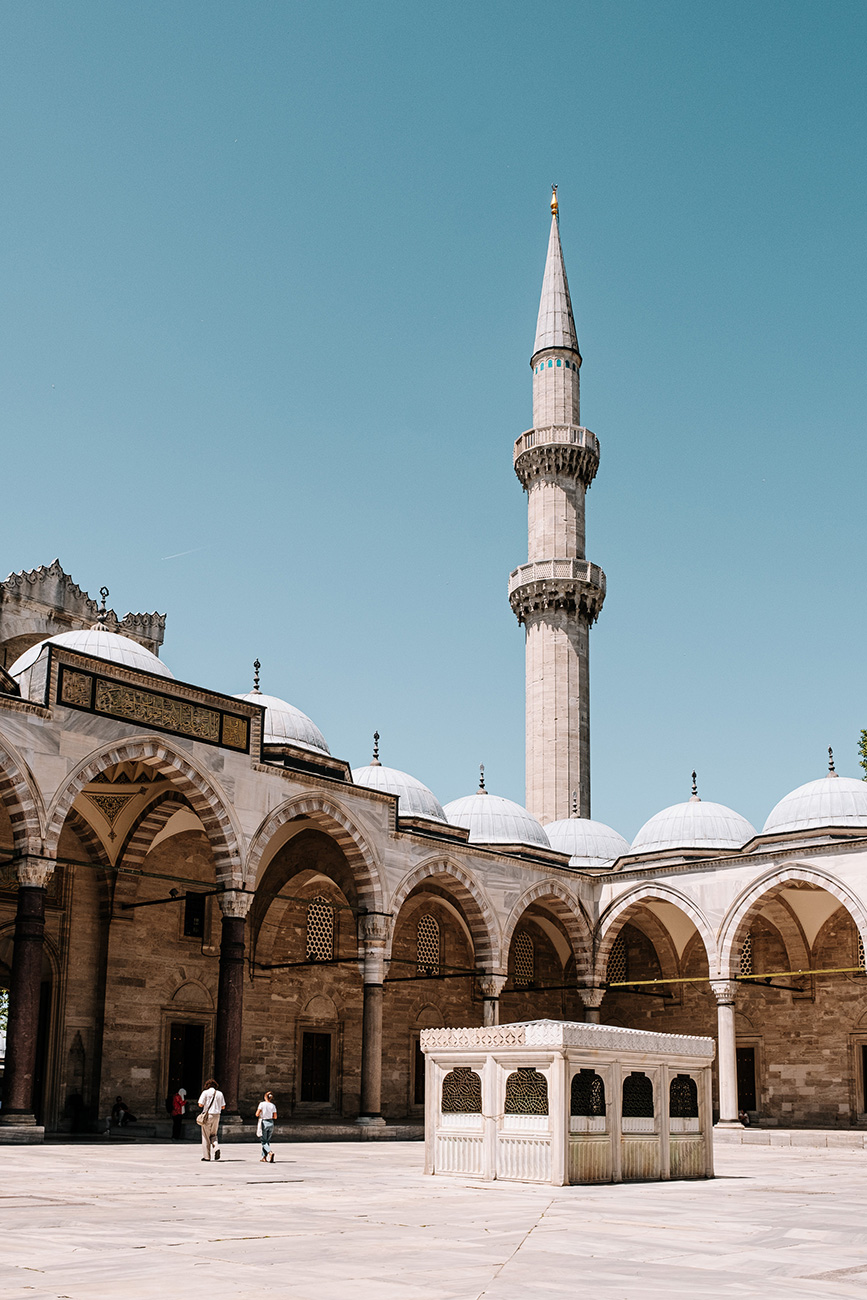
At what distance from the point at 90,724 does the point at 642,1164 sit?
828 cm

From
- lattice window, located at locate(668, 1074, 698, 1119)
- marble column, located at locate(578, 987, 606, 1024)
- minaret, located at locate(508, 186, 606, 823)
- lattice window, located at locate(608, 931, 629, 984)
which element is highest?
minaret, located at locate(508, 186, 606, 823)

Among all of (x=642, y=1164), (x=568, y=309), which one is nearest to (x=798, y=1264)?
(x=642, y=1164)

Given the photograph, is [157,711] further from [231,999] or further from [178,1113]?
[178,1113]

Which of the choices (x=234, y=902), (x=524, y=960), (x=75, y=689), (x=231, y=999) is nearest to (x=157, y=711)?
(x=75, y=689)

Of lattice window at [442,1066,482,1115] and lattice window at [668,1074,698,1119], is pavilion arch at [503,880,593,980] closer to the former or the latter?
lattice window at [668,1074,698,1119]

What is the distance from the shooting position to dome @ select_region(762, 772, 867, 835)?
24.4 meters

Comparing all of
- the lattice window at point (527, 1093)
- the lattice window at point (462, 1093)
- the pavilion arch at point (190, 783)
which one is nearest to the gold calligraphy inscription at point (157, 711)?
the pavilion arch at point (190, 783)

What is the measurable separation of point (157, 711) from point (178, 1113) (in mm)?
5012

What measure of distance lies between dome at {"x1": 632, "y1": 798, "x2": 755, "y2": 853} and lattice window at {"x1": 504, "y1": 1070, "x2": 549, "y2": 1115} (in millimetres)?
15868

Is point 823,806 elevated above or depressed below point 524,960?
above

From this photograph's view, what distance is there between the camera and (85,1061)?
62.5 feet

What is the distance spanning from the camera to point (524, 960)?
2666 centimetres

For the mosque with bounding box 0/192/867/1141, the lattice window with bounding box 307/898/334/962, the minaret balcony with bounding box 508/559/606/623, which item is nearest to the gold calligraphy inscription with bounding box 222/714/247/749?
the mosque with bounding box 0/192/867/1141

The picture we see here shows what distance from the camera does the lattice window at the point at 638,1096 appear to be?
10.8 meters
